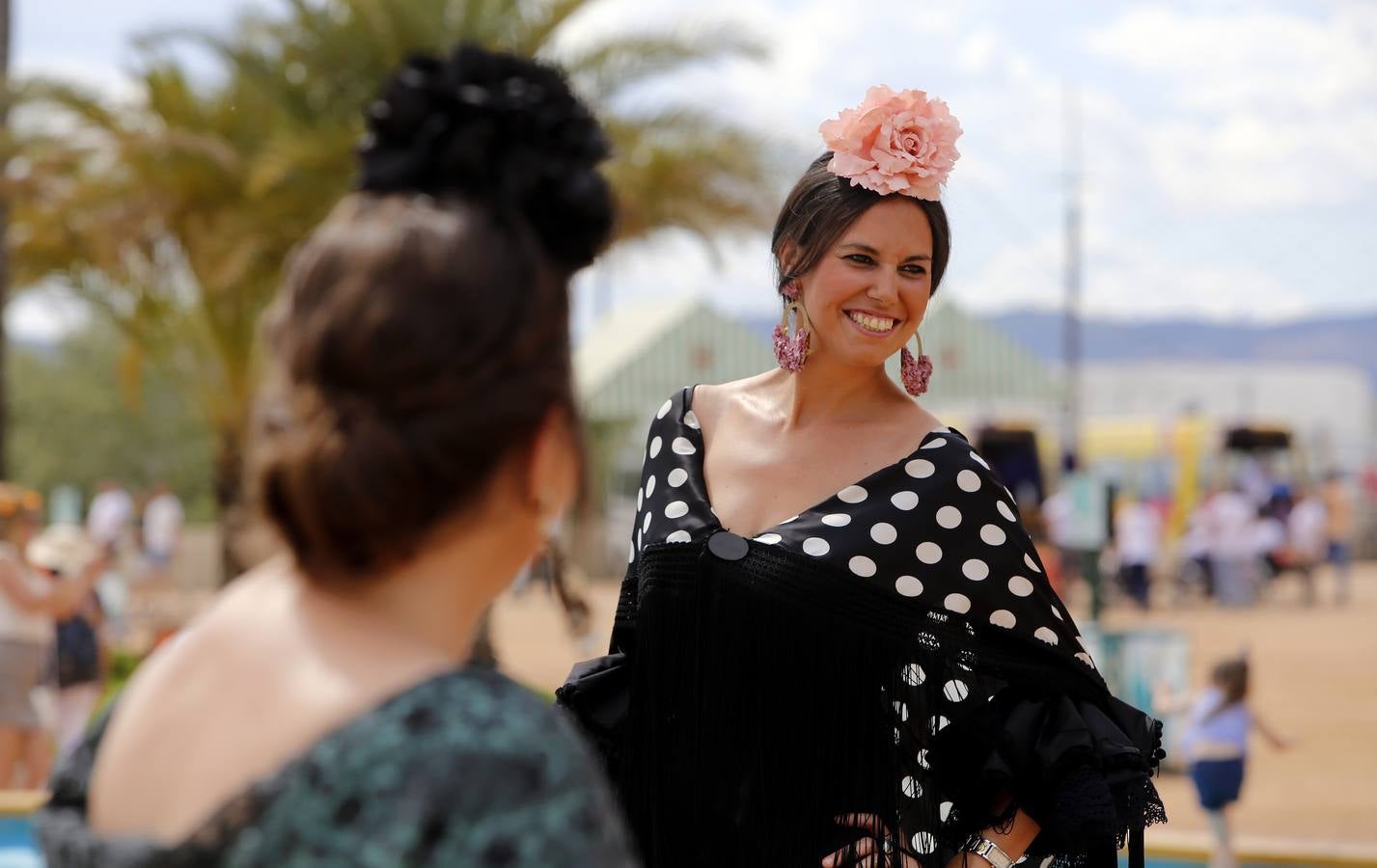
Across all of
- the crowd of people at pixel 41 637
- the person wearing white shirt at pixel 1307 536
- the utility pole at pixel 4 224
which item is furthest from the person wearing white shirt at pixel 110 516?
the person wearing white shirt at pixel 1307 536

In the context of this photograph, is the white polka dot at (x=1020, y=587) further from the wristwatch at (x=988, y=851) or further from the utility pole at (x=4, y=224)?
the utility pole at (x=4, y=224)

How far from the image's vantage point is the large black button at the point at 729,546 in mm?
2576

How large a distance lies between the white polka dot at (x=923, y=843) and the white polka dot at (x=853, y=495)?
1.71ft

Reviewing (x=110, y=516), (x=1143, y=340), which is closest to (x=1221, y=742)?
(x=110, y=516)

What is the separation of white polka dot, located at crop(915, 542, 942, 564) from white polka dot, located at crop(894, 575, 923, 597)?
0.03 m

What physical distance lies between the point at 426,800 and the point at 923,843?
1.52m

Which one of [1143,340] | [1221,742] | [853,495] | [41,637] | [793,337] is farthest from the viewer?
[1143,340]

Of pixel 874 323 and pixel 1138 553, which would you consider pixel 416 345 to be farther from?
pixel 1138 553

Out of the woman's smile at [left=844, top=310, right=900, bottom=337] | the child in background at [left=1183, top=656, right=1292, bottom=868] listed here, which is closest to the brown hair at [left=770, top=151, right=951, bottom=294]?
the woman's smile at [left=844, top=310, right=900, bottom=337]

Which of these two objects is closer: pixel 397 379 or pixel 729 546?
pixel 397 379

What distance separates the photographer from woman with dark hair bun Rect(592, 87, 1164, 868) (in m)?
2.51

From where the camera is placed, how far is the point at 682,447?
2.83 meters

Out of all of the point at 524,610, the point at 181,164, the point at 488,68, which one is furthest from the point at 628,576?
the point at 524,610

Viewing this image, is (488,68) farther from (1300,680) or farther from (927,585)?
(1300,680)
